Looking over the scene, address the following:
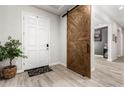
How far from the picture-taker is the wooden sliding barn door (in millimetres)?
2844

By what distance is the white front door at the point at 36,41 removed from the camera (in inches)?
142

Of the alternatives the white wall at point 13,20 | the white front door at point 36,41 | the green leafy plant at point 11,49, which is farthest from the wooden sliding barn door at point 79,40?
the green leafy plant at point 11,49

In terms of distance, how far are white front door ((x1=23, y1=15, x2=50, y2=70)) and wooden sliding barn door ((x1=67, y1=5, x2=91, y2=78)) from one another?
108 centimetres

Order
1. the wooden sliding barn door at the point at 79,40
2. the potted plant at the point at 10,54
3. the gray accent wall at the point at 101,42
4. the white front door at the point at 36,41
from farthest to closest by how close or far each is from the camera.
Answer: the gray accent wall at the point at 101,42 → the white front door at the point at 36,41 → the wooden sliding barn door at the point at 79,40 → the potted plant at the point at 10,54

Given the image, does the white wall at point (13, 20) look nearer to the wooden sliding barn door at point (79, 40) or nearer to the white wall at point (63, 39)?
the white wall at point (63, 39)

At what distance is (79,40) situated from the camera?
10.7 ft

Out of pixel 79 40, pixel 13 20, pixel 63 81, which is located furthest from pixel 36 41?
pixel 63 81

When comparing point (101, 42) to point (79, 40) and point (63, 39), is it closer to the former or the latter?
point (63, 39)

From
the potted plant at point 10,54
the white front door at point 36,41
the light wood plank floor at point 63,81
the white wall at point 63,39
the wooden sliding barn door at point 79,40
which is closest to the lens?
the light wood plank floor at point 63,81

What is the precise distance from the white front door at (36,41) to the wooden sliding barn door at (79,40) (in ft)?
3.54

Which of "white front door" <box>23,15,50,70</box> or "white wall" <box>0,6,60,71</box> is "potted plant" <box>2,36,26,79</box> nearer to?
"white wall" <box>0,6,60,71</box>

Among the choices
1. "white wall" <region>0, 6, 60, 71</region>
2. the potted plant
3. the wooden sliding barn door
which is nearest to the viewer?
the potted plant

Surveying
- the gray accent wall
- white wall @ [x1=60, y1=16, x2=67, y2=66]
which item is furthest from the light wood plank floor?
the gray accent wall

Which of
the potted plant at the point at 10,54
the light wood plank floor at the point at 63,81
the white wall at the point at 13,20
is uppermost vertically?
the white wall at the point at 13,20
